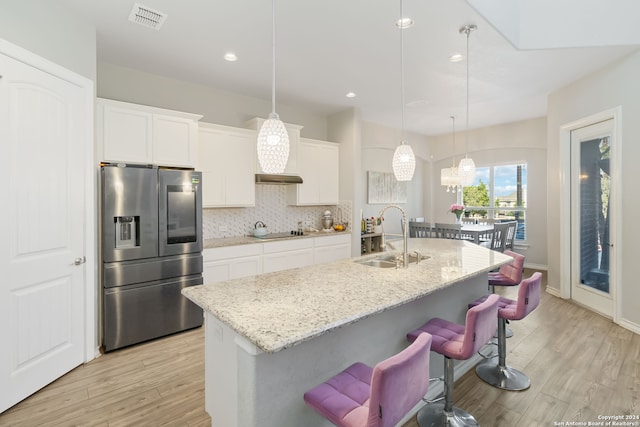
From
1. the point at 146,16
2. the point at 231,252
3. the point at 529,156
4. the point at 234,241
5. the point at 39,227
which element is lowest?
the point at 231,252

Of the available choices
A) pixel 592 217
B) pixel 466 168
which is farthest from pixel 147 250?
pixel 592 217

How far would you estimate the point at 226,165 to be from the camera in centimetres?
402

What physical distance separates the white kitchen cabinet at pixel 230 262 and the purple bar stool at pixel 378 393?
255 cm

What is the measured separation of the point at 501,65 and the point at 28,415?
5203 millimetres

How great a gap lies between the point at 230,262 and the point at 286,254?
83 cm

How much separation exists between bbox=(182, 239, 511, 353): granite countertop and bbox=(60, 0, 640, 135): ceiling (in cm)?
203

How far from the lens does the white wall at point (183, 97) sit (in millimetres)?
3459

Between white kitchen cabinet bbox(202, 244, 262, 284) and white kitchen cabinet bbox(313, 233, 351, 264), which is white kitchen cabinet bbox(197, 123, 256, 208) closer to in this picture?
white kitchen cabinet bbox(202, 244, 262, 284)

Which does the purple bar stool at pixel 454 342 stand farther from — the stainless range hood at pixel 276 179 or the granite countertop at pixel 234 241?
the stainless range hood at pixel 276 179

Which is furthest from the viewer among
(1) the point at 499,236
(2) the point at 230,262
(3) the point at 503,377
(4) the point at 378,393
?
(1) the point at 499,236

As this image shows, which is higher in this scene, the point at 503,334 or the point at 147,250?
the point at 147,250

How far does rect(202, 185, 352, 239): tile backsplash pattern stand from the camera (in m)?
4.24

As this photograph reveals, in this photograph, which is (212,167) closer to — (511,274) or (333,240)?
(333,240)

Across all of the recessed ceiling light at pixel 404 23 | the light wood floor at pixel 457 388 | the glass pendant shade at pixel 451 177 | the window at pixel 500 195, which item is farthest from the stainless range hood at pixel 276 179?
the window at pixel 500 195
